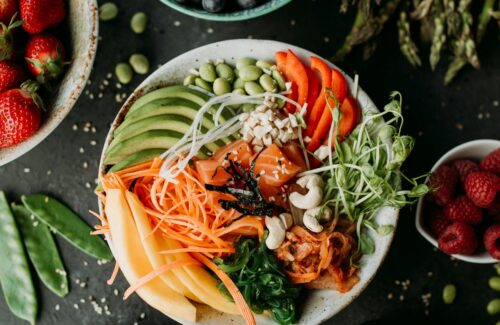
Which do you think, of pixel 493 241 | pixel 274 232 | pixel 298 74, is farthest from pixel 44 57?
pixel 493 241

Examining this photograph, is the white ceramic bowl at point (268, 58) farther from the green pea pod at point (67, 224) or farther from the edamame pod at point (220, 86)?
the green pea pod at point (67, 224)

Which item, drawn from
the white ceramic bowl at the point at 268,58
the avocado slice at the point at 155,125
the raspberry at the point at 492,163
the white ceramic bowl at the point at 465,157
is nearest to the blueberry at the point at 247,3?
the white ceramic bowl at the point at 268,58

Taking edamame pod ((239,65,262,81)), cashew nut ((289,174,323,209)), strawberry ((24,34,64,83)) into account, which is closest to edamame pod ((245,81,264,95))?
edamame pod ((239,65,262,81))

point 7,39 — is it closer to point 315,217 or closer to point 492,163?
point 315,217

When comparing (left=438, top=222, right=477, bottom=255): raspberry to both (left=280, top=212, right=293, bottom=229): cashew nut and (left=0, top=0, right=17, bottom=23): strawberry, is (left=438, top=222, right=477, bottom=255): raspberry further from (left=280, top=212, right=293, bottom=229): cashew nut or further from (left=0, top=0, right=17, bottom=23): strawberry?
(left=0, top=0, right=17, bottom=23): strawberry

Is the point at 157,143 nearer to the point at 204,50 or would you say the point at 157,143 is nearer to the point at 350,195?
the point at 204,50
